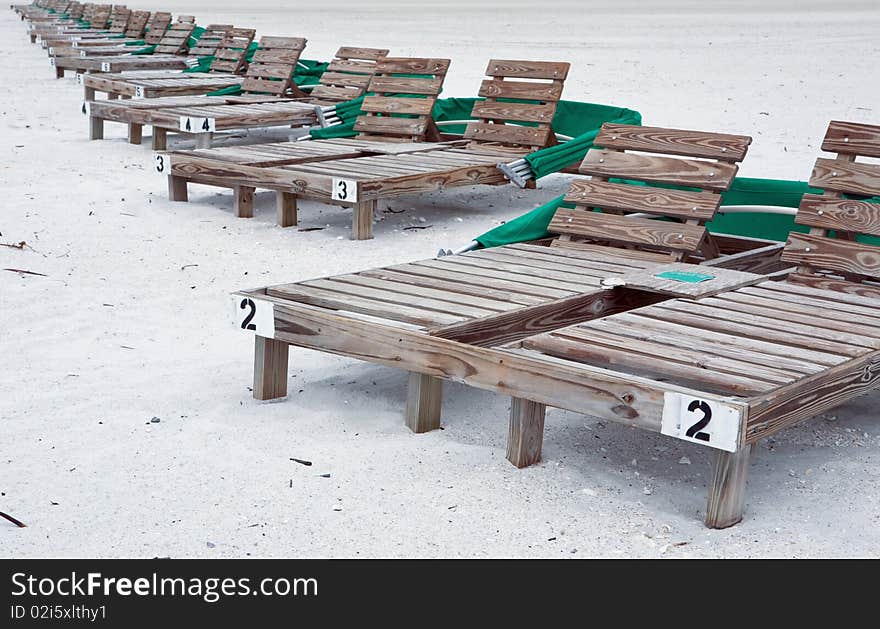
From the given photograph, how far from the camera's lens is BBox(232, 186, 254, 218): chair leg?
764cm

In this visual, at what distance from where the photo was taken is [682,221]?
5.94 m

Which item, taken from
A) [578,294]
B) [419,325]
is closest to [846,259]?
[578,294]

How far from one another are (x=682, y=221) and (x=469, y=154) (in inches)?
108

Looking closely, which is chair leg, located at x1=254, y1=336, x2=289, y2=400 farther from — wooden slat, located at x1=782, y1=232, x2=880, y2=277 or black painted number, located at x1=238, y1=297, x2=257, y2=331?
wooden slat, located at x1=782, y1=232, x2=880, y2=277

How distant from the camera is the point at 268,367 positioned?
13.7 feet

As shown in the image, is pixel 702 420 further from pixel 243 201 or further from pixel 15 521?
pixel 243 201

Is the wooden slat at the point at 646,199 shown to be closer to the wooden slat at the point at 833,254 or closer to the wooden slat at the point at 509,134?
the wooden slat at the point at 833,254

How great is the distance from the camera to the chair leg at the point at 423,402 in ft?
12.6

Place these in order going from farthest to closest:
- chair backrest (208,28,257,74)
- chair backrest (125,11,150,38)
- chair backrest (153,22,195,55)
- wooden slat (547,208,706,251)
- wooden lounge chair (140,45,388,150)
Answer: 1. chair backrest (125,11,150,38)
2. chair backrest (153,22,195,55)
3. chair backrest (208,28,257,74)
4. wooden lounge chair (140,45,388,150)
5. wooden slat (547,208,706,251)

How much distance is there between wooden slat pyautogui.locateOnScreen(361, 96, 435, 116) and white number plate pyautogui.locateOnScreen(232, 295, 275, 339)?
516cm

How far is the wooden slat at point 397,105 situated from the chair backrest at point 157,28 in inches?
363

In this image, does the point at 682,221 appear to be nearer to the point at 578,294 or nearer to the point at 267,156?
the point at 578,294

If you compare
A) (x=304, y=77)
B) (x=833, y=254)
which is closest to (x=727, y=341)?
(x=833, y=254)

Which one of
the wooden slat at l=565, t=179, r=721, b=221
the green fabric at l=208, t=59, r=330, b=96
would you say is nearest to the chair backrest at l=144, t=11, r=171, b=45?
the green fabric at l=208, t=59, r=330, b=96
